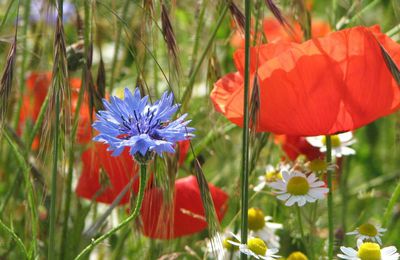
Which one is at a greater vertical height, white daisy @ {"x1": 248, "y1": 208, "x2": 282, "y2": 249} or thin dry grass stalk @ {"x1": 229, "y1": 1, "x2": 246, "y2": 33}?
thin dry grass stalk @ {"x1": 229, "y1": 1, "x2": 246, "y2": 33}

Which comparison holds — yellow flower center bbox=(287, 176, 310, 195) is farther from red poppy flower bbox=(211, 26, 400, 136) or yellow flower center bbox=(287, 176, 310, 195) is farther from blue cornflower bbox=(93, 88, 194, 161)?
blue cornflower bbox=(93, 88, 194, 161)

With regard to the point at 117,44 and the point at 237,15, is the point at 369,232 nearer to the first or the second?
the point at 237,15

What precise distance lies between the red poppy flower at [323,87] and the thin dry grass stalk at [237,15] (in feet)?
0.17

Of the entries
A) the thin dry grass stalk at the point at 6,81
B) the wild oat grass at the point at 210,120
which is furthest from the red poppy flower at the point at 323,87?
the thin dry grass stalk at the point at 6,81

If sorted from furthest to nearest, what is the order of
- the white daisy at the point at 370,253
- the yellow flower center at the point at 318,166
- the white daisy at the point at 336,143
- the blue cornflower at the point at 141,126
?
the white daisy at the point at 336,143, the yellow flower center at the point at 318,166, the white daisy at the point at 370,253, the blue cornflower at the point at 141,126

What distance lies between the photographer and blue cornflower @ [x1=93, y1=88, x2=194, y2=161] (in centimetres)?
67

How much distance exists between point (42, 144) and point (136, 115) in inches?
2.9

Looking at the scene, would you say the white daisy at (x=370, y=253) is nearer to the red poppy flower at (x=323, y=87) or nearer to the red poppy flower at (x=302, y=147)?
the red poppy flower at (x=323, y=87)

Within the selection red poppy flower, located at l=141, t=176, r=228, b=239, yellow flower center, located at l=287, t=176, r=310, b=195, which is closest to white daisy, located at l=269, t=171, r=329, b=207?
yellow flower center, located at l=287, t=176, r=310, b=195

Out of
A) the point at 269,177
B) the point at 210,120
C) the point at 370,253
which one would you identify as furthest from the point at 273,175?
the point at 370,253

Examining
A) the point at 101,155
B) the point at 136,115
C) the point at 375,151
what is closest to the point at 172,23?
the point at 136,115

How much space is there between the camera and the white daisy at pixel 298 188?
0.86m

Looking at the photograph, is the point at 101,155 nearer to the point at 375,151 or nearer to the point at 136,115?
the point at 136,115

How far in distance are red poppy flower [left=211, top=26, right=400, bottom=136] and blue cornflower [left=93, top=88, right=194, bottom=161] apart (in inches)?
4.7
